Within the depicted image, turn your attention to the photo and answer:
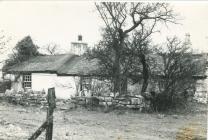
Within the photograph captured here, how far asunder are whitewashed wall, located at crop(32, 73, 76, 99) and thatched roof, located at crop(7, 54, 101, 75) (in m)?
0.50

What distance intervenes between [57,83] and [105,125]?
1763 cm

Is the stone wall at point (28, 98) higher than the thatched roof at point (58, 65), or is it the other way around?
the thatched roof at point (58, 65)

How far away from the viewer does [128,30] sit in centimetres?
2286

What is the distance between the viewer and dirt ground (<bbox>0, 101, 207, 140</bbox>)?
1213 centimetres

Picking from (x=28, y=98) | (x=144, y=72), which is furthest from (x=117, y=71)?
(x=28, y=98)

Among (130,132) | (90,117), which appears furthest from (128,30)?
(130,132)

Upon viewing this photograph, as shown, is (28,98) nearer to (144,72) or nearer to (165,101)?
(144,72)

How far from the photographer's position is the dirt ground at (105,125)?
1213 cm

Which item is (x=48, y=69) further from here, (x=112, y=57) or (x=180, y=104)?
(x=180, y=104)

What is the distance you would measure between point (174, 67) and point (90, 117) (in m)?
5.72

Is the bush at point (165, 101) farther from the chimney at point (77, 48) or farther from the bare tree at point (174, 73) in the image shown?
the chimney at point (77, 48)

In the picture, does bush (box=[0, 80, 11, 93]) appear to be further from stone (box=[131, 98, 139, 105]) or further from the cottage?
stone (box=[131, 98, 139, 105])

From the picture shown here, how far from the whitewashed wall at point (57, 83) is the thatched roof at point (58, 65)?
498mm

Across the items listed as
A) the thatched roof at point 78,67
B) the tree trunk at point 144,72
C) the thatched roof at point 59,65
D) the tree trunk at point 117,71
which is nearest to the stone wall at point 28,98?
the tree trunk at point 117,71
